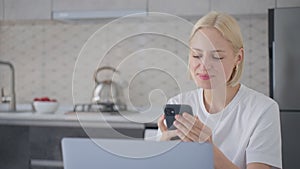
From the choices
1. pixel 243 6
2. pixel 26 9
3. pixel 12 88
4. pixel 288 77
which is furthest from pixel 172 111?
pixel 12 88

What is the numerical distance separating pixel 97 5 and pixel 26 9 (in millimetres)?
543

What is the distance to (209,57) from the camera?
947 millimetres

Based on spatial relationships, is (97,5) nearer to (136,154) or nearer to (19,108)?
(19,108)

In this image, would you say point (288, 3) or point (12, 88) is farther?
point (12, 88)

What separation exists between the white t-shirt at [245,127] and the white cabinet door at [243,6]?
157 cm

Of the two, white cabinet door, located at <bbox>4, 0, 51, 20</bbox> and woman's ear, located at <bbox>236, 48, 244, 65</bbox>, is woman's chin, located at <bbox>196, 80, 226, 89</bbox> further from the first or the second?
white cabinet door, located at <bbox>4, 0, 51, 20</bbox>

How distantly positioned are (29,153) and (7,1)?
1116 mm

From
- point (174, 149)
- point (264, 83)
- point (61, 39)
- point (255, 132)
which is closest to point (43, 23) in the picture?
point (61, 39)

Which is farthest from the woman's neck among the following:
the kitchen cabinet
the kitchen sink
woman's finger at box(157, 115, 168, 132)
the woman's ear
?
the kitchen sink

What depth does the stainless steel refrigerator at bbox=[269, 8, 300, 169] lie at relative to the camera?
8.06ft

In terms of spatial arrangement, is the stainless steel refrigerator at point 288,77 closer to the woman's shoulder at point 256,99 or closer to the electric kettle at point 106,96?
the electric kettle at point 106,96

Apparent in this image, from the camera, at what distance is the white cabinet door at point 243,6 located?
2.74 meters

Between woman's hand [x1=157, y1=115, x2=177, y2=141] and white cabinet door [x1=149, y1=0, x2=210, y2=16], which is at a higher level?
white cabinet door [x1=149, y1=0, x2=210, y2=16]

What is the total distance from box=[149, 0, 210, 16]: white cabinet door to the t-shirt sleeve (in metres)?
Answer: 1.77
